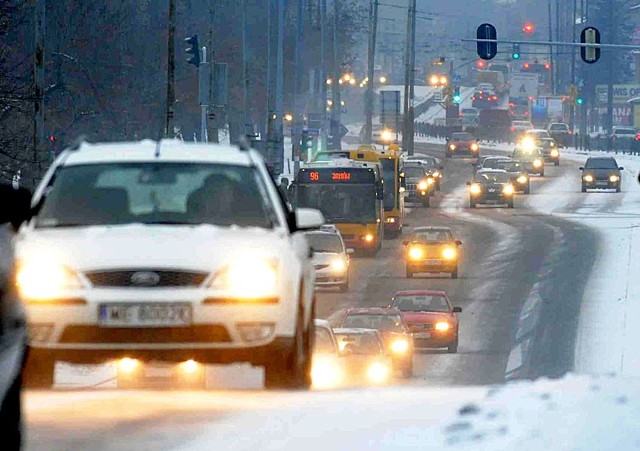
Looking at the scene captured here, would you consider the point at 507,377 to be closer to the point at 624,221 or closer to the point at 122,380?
the point at 122,380

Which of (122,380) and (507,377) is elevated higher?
(122,380)

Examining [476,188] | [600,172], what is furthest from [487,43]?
[600,172]

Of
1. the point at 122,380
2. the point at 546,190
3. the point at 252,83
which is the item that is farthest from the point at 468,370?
the point at 252,83

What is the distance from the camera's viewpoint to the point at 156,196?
11.8m

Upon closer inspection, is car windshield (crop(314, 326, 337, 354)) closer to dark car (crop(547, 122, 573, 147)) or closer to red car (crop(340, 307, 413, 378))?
red car (crop(340, 307, 413, 378))

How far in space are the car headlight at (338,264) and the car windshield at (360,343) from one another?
16.9 metres

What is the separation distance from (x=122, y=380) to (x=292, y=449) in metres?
7.31

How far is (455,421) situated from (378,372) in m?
22.8

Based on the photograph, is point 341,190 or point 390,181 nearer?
point 341,190

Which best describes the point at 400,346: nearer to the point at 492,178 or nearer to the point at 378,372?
Result: the point at 378,372

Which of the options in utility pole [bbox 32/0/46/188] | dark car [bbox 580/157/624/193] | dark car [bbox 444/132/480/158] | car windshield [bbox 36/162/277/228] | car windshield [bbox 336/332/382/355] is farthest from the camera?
dark car [bbox 444/132/480/158]

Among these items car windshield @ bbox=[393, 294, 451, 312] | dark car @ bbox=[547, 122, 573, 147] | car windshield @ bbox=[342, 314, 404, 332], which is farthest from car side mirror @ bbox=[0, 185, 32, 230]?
dark car @ bbox=[547, 122, 573, 147]

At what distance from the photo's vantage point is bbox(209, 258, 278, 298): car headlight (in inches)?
428

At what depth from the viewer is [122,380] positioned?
1544cm
